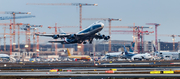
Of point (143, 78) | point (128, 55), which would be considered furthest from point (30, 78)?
point (128, 55)

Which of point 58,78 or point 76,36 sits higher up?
point 76,36

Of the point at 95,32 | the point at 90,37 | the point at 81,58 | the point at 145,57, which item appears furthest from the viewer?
the point at 81,58

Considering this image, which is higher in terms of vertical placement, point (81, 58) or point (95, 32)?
point (95, 32)

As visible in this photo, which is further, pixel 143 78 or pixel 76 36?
pixel 76 36

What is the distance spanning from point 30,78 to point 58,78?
371 cm

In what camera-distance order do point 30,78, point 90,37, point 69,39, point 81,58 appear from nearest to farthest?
point 30,78
point 90,37
point 69,39
point 81,58

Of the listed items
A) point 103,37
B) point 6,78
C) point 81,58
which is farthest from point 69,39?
point 6,78

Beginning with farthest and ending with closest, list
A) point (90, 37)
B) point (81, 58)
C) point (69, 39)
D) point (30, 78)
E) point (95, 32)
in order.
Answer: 1. point (81, 58)
2. point (69, 39)
3. point (90, 37)
4. point (95, 32)
5. point (30, 78)

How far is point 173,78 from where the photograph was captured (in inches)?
1475

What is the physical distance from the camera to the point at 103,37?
326 feet

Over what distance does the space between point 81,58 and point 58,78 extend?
4500 inches

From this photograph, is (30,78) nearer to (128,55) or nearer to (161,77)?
(161,77)

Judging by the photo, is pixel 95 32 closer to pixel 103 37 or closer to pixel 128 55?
pixel 103 37

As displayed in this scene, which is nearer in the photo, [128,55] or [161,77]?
[161,77]
